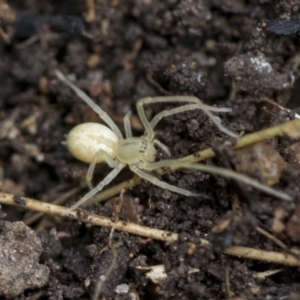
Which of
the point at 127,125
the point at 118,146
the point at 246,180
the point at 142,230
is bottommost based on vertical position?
the point at 142,230

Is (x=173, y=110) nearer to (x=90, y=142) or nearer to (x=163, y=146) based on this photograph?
(x=163, y=146)

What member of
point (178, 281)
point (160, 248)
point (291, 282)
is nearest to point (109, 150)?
point (160, 248)

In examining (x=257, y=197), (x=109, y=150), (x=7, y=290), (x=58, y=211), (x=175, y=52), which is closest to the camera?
(x=257, y=197)

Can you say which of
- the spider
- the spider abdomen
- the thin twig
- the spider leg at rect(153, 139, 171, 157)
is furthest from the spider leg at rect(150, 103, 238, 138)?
the thin twig

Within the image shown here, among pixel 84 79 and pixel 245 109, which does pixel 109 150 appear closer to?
pixel 84 79

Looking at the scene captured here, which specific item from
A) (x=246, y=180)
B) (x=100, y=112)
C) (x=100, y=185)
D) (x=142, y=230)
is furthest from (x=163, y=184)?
(x=100, y=112)

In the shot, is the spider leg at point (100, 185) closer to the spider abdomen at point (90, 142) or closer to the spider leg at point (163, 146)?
the spider abdomen at point (90, 142)

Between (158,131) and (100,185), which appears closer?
(100,185)

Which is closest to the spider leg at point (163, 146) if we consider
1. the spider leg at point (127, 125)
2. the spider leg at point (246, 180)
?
the spider leg at point (127, 125)

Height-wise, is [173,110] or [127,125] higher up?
[173,110]
